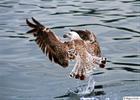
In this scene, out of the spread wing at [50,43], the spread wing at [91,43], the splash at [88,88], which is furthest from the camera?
the splash at [88,88]

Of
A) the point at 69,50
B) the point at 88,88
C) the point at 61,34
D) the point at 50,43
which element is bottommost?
the point at 88,88

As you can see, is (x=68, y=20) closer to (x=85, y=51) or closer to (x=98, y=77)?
(x=98, y=77)

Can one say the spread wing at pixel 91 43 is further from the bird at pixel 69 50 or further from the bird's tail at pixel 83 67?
the bird's tail at pixel 83 67

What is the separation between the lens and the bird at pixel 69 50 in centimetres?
866

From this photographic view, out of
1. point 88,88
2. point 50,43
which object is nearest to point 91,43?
point 50,43

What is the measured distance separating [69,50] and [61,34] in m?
5.27

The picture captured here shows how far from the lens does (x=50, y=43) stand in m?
8.72

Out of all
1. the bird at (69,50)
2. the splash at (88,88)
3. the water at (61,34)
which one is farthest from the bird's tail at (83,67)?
the splash at (88,88)

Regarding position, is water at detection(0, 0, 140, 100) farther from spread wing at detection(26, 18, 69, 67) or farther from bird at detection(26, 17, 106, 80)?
spread wing at detection(26, 18, 69, 67)

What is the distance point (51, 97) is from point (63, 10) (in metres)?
6.90

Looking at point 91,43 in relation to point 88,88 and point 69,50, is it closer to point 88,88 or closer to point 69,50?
point 69,50

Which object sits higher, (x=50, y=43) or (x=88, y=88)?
(x=50, y=43)

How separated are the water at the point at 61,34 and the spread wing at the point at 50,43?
1290mm

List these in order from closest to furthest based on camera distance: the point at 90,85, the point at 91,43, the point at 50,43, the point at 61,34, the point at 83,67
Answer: the point at 50,43
the point at 83,67
the point at 91,43
the point at 90,85
the point at 61,34
